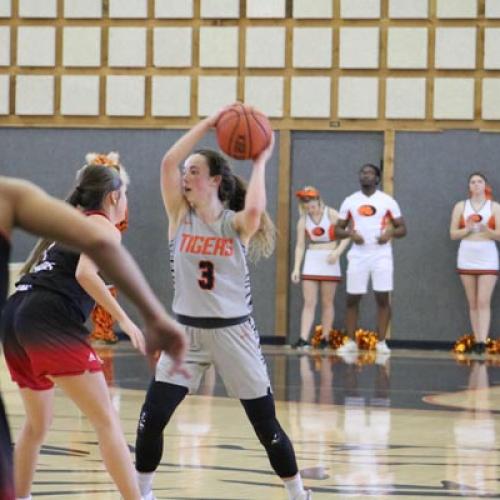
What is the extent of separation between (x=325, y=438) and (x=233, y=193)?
2942 millimetres

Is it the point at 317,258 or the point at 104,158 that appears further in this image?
the point at 317,258

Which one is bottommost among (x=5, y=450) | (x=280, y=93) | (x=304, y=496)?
(x=304, y=496)

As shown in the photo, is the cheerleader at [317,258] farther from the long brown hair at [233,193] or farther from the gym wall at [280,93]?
the long brown hair at [233,193]

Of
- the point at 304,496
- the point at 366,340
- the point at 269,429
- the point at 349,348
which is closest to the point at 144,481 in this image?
the point at 269,429

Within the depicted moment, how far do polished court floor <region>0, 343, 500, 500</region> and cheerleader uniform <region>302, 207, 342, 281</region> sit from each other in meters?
3.14

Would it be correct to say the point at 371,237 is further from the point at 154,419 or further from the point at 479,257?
the point at 154,419

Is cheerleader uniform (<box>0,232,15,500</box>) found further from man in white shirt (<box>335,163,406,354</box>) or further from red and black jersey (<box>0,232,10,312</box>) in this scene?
man in white shirt (<box>335,163,406,354</box>)

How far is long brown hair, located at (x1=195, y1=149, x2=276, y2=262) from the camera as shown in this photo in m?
6.79

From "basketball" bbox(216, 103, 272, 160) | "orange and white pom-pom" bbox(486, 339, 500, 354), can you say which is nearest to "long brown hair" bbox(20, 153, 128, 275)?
"basketball" bbox(216, 103, 272, 160)

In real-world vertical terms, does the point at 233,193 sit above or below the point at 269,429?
above

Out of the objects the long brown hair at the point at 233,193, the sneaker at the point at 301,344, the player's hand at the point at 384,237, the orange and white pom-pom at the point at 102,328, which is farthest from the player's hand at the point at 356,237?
the long brown hair at the point at 233,193

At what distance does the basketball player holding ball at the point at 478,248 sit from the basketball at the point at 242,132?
36.3 ft

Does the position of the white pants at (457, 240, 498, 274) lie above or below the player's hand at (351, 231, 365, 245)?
below

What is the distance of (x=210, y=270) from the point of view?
663 cm
